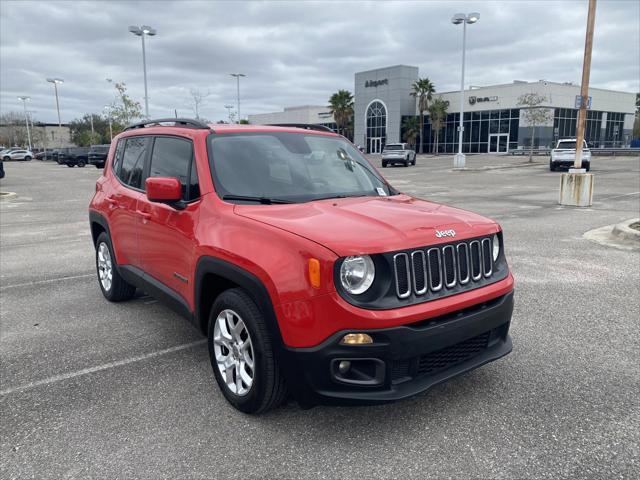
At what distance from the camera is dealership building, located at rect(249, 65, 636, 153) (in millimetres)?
58750

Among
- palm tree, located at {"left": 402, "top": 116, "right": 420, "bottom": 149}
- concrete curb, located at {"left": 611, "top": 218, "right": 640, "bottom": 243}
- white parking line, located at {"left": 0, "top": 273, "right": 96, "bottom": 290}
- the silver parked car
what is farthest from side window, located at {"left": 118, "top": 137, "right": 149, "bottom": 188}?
the silver parked car

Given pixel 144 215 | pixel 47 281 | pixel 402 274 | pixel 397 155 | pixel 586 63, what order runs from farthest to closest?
pixel 397 155 → pixel 586 63 → pixel 47 281 → pixel 144 215 → pixel 402 274

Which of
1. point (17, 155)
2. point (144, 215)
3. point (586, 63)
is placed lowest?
point (17, 155)

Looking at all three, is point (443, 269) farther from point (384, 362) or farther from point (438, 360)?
point (384, 362)

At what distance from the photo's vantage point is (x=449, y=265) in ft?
9.99

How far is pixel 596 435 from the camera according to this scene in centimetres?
300

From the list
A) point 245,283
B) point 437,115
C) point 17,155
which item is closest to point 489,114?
point 437,115

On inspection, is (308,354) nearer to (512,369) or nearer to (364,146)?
(512,369)

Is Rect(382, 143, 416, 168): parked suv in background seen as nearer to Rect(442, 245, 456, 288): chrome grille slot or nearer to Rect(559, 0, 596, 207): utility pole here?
Rect(559, 0, 596, 207): utility pole

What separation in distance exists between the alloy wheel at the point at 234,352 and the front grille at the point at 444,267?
1.01 metres

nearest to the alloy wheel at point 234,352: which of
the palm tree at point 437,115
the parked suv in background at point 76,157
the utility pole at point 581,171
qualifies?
the utility pole at point 581,171

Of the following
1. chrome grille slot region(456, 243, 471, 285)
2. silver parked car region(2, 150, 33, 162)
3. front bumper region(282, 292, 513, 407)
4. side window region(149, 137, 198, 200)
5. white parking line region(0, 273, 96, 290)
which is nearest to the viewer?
front bumper region(282, 292, 513, 407)

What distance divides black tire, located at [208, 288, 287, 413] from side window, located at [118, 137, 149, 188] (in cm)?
210

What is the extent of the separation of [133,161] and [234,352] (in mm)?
2639
